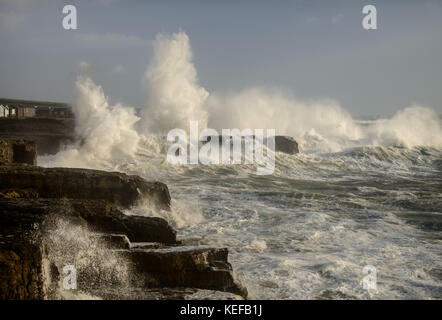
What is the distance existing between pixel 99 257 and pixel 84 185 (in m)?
3.96

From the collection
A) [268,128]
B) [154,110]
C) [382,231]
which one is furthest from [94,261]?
[268,128]

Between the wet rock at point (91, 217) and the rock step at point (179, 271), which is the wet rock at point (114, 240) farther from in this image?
the wet rock at point (91, 217)

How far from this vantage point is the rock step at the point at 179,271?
491 cm

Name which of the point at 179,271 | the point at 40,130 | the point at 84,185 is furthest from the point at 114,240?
the point at 40,130

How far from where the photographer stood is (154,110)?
2412 cm

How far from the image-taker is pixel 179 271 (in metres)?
4.94

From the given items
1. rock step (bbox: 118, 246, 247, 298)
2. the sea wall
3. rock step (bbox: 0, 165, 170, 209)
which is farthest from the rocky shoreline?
the sea wall

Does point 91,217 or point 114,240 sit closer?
point 114,240

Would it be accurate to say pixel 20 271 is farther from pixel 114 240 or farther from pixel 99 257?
pixel 114 240

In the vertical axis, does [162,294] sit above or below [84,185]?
below

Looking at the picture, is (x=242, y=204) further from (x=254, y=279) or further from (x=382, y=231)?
(x=254, y=279)
